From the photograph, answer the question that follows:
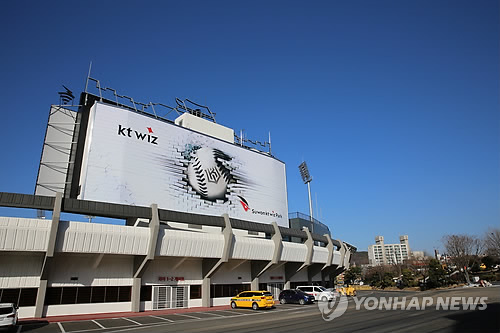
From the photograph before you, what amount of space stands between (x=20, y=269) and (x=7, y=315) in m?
8.55

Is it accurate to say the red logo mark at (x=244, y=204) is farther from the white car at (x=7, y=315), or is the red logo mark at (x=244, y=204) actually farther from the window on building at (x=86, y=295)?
the white car at (x=7, y=315)

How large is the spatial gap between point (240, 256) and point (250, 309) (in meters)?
6.28

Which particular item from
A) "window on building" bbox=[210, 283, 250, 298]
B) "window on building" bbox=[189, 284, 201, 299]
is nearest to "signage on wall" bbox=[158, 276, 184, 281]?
"window on building" bbox=[189, 284, 201, 299]

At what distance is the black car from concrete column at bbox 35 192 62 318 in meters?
22.8

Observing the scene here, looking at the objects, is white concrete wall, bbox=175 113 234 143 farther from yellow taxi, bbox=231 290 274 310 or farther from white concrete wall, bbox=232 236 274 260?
yellow taxi, bbox=231 290 274 310

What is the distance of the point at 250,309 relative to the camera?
29.5 meters

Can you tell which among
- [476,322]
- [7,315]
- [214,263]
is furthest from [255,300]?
[7,315]

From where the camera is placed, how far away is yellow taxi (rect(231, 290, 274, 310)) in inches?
1103

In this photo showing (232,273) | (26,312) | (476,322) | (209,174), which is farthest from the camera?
(209,174)

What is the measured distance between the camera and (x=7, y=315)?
17250 millimetres

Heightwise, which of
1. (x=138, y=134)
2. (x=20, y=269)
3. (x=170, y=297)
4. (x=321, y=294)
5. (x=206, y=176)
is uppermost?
(x=138, y=134)

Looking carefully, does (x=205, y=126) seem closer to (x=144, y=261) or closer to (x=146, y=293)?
(x=144, y=261)

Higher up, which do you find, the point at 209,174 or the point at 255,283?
the point at 209,174

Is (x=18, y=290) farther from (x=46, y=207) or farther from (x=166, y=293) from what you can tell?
(x=166, y=293)
